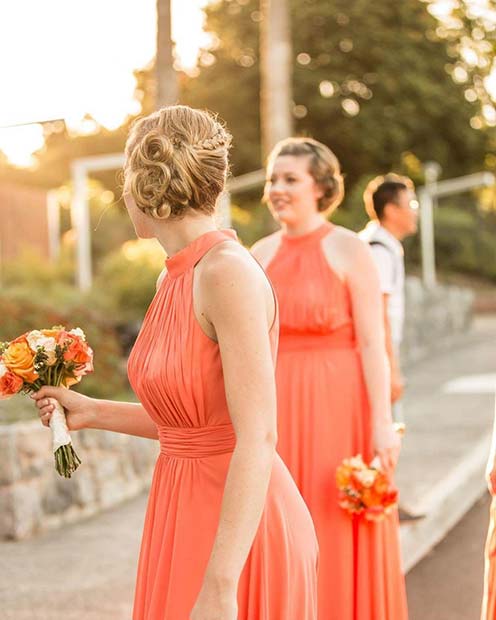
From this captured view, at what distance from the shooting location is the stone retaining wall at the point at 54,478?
23.5 ft

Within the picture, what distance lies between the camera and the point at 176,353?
257 centimetres

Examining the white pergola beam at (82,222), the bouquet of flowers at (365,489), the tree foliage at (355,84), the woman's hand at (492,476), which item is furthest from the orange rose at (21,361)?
the tree foliage at (355,84)

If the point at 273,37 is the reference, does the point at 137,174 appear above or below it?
below

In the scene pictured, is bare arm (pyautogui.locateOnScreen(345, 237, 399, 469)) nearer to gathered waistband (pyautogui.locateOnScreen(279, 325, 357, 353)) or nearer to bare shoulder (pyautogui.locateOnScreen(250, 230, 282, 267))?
gathered waistband (pyautogui.locateOnScreen(279, 325, 357, 353))

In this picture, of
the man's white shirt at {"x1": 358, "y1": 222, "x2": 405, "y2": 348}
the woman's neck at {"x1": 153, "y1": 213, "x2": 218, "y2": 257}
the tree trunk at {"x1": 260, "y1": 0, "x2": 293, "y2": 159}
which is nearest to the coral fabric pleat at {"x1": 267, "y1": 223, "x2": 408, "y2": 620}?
Answer: the man's white shirt at {"x1": 358, "y1": 222, "x2": 405, "y2": 348}

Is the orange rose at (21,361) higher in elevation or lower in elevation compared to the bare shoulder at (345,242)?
lower

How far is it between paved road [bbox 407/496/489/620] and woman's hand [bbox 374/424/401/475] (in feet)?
4.28

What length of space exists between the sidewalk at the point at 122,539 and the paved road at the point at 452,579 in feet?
Result: 0.41

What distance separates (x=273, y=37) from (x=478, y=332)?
48.5ft

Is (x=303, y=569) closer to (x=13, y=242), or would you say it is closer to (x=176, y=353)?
(x=176, y=353)

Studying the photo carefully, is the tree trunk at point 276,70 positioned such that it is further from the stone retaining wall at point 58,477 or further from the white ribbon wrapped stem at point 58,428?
the white ribbon wrapped stem at point 58,428

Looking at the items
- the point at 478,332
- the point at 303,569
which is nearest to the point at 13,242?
the point at 478,332

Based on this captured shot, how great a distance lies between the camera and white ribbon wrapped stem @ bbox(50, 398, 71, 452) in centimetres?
288

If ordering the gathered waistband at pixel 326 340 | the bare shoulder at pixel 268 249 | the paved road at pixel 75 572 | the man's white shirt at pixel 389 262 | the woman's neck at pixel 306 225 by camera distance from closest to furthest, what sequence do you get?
the gathered waistband at pixel 326 340 < the woman's neck at pixel 306 225 < the bare shoulder at pixel 268 249 < the paved road at pixel 75 572 < the man's white shirt at pixel 389 262
